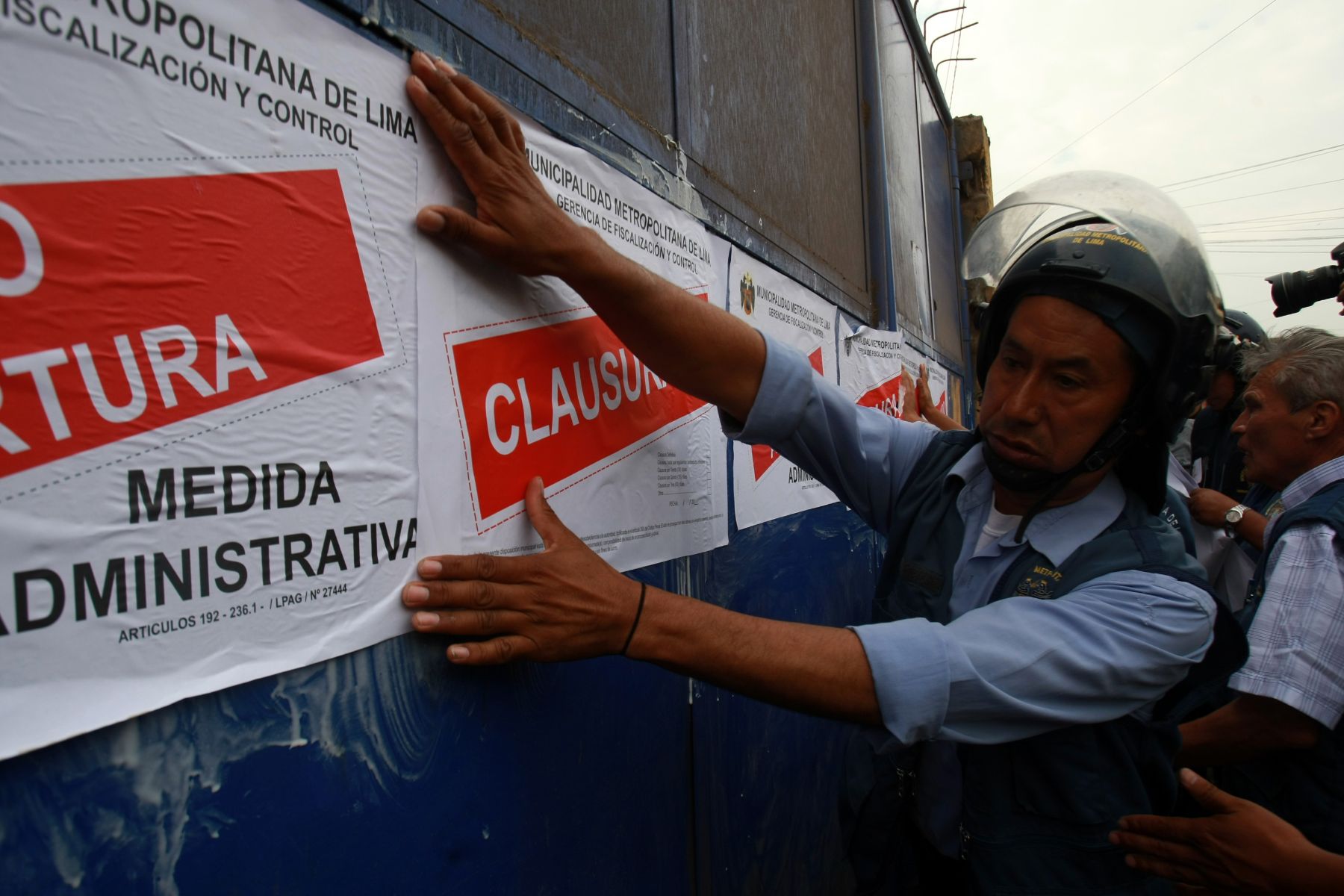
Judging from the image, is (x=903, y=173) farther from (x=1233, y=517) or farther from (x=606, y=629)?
(x=606, y=629)

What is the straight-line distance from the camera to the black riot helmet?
1.28 metres

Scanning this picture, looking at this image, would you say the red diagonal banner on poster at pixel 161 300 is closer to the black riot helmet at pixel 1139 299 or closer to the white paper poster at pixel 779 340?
the white paper poster at pixel 779 340

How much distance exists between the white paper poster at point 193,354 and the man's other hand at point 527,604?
0.05 meters

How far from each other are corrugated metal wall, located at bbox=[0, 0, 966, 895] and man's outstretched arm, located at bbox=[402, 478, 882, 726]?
74mm

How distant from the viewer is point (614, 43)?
143 centimetres

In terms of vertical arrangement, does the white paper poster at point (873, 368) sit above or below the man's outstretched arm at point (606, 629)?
above

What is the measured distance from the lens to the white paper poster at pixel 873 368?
107 inches

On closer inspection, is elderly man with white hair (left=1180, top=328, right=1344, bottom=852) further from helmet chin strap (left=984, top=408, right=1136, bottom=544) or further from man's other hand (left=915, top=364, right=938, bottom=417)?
man's other hand (left=915, top=364, right=938, bottom=417)

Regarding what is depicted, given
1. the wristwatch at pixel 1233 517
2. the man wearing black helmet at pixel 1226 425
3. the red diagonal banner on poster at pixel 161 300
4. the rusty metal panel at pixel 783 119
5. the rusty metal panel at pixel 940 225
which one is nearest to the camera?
the red diagonal banner on poster at pixel 161 300

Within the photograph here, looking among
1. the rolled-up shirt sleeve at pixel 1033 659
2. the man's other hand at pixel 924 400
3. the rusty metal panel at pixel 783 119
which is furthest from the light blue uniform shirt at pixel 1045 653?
the man's other hand at pixel 924 400

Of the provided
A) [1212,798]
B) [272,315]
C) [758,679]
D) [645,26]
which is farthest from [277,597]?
[1212,798]

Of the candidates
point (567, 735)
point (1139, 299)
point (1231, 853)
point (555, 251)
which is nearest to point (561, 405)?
point (555, 251)

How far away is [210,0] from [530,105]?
1.70ft

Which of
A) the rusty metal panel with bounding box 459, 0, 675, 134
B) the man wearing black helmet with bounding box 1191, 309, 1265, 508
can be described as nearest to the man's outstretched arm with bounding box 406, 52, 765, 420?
the rusty metal panel with bounding box 459, 0, 675, 134
